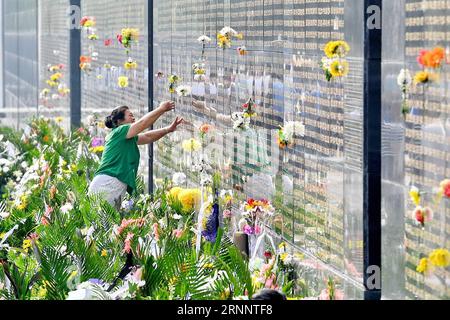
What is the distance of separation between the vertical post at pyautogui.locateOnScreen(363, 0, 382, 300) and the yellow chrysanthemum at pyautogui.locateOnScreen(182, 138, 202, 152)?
432 centimetres

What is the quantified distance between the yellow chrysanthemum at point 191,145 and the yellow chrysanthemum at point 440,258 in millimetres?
4972

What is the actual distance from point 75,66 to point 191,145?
796 cm

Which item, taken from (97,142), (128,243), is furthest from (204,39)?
(97,142)

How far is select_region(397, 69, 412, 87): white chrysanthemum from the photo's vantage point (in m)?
5.16

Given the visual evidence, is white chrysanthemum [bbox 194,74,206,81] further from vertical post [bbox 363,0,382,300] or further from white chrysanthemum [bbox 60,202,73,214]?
vertical post [bbox 363,0,382,300]

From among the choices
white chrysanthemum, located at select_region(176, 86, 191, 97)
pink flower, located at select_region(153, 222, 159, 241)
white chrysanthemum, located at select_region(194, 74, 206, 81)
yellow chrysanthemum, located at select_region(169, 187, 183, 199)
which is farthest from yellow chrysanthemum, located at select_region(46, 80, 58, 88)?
pink flower, located at select_region(153, 222, 159, 241)

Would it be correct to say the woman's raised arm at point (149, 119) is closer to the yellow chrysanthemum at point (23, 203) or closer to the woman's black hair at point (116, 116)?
the woman's black hair at point (116, 116)

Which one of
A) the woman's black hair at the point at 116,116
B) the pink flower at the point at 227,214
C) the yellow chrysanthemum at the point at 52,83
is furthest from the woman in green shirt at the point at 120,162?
the yellow chrysanthemum at the point at 52,83

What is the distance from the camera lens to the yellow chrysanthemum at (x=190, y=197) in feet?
30.3

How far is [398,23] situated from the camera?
17.3 ft

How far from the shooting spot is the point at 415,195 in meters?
5.11

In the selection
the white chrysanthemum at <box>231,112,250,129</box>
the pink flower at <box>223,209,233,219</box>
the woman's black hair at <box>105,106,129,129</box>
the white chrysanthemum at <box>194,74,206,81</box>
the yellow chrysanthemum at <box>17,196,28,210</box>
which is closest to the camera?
the white chrysanthemum at <box>231,112,250,129</box>
